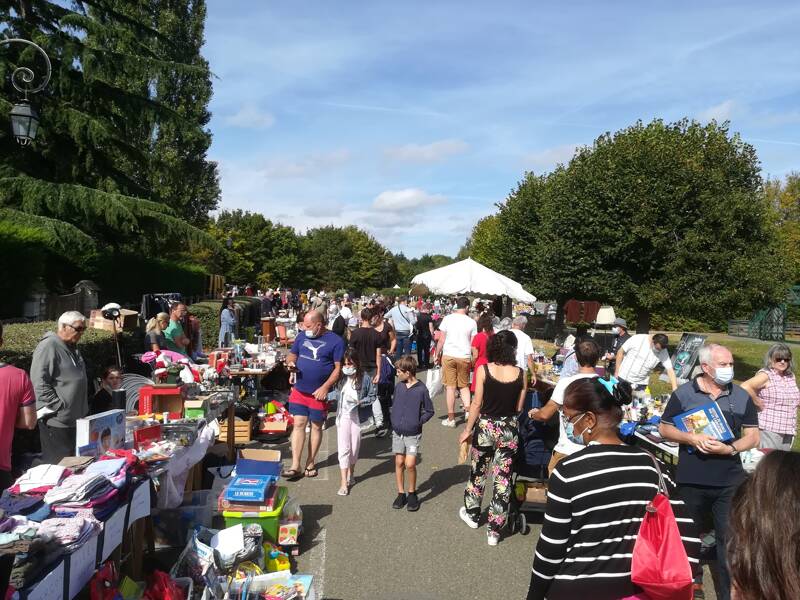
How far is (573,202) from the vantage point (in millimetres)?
20812

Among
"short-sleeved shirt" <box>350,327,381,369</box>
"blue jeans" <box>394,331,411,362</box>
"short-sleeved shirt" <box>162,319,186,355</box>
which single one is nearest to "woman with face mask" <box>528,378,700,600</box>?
"short-sleeved shirt" <box>350,327,381,369</box>

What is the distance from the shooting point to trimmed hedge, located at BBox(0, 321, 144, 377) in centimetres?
668

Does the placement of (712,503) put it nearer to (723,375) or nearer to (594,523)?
(723,375)

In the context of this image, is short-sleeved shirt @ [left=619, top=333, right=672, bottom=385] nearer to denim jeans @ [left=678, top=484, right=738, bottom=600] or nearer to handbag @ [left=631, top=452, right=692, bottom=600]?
denim jeans @ [left=678, top=484, right=738, bottom=600]

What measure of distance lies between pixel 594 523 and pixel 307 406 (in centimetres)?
467

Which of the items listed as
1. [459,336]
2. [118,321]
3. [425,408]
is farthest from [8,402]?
[118,321]

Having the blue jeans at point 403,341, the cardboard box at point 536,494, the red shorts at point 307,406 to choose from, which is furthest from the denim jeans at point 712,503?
the blue jeans at point 403,341

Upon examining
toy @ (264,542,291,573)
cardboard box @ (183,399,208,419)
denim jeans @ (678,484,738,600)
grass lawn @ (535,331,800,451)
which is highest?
cardboard box @ (183,399,208,419)

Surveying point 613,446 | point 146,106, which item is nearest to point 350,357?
point 613,446

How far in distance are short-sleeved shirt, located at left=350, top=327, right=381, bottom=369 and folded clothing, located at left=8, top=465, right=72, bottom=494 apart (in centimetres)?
609

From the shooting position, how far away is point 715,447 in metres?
3.91

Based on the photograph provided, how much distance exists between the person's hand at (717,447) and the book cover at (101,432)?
13.7 ft

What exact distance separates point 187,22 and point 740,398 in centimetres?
3471

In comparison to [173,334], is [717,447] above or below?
below
